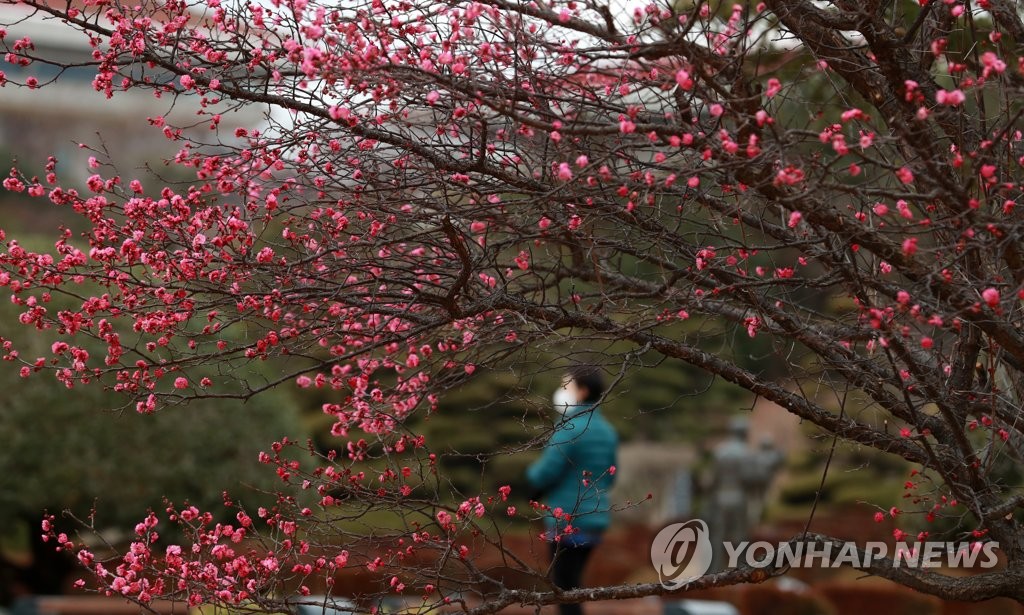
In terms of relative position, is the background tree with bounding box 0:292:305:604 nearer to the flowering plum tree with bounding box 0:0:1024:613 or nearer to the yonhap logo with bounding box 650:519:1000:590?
the yonhap logo with bounding box 650:519:1000:590

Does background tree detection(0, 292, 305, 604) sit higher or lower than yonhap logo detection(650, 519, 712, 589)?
higher

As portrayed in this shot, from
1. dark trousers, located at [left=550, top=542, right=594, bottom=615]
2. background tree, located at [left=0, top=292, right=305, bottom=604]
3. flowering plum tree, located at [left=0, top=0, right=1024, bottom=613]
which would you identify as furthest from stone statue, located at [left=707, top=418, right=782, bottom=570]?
flowering plum tree, located at [left=0, top=0, right=1024, bottom=613]

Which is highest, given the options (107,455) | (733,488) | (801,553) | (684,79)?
(733,488)

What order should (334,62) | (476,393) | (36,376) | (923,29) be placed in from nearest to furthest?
(334,62), (923,29), (36,376), (476,393)

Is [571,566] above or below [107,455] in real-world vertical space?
below

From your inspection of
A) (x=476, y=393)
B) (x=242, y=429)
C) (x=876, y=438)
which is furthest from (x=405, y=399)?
(x=476, y=393)

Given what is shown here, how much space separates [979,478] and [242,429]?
7133 mm

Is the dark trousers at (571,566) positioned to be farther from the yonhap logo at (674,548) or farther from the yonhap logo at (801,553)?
the yonhap logo at (674,548)

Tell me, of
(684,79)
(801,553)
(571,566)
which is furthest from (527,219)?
(571,566)

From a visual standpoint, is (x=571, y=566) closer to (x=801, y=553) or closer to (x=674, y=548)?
(x=674, y=548)

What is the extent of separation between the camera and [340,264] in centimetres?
381

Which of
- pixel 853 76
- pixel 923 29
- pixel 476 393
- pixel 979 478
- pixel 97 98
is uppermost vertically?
pixel 97 98

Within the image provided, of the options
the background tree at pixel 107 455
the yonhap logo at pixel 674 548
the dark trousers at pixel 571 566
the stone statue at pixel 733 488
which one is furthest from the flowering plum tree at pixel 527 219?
the stone statue at pixel 733 488

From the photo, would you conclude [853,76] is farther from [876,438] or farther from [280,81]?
[280,81]
